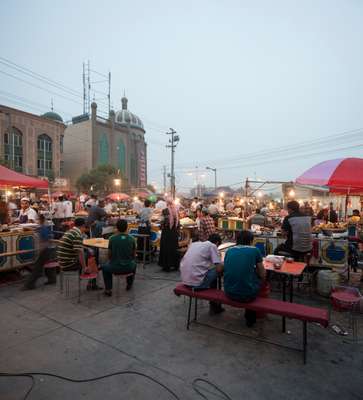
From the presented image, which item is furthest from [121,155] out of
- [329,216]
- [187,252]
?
[187,252]

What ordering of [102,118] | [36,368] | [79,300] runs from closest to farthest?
[36,368], [79,300], [102,118]

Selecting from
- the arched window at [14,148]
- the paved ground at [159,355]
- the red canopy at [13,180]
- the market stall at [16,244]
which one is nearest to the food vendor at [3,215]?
the red canopy at [13,180]

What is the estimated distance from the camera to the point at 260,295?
4191mm

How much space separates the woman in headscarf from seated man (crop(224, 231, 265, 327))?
3605mm

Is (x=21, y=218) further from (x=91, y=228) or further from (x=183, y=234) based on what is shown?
(x=183, y=234)

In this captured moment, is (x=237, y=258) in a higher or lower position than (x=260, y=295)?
higher

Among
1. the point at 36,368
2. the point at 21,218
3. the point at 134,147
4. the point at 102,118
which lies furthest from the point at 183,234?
the point at 134,147

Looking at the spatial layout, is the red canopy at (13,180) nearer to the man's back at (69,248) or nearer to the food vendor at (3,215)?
the food vendor at (3,215)

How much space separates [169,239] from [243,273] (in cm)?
387

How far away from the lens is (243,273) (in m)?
3.60

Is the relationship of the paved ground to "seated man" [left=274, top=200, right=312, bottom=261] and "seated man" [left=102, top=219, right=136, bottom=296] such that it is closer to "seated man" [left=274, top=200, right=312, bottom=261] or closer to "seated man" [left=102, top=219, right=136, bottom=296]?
"seated man" [left=102, top=219, right=136, bottom=296]

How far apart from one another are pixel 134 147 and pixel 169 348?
219ft

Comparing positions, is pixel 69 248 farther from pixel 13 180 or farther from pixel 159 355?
pixel 13 180

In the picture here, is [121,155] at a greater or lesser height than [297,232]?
greater
